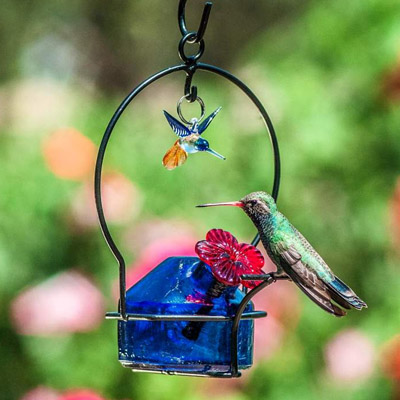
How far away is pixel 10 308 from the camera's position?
3.26m

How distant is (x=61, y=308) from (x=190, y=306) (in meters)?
1.33

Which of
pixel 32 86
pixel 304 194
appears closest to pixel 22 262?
pixel 304 194

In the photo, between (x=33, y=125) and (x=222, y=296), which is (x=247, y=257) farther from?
(x=33, y=125)

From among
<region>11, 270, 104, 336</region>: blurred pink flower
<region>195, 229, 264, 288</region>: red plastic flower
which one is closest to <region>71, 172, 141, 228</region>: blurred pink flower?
<region>11, 270, 104, 336</region>: blurred pink flower

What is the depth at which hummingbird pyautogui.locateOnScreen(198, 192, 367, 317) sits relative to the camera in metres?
1.83

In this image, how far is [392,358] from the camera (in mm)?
3279

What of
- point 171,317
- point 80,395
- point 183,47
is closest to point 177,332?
point 171,317

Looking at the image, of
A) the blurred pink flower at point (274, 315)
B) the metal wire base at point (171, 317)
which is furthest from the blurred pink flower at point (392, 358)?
the metal wire base at point (171, 317)

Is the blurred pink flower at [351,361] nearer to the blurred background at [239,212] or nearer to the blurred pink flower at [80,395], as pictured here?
the blurred background at [239,212]

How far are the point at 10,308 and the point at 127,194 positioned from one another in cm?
55

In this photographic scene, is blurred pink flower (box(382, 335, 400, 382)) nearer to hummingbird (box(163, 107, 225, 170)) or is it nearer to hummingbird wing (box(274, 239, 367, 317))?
hummingbird wing (box(274, 239, 367, 317))

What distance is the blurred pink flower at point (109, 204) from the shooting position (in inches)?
127

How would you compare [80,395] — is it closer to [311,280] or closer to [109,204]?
[109,204]

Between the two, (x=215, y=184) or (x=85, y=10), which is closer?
(x=215, y=184)
